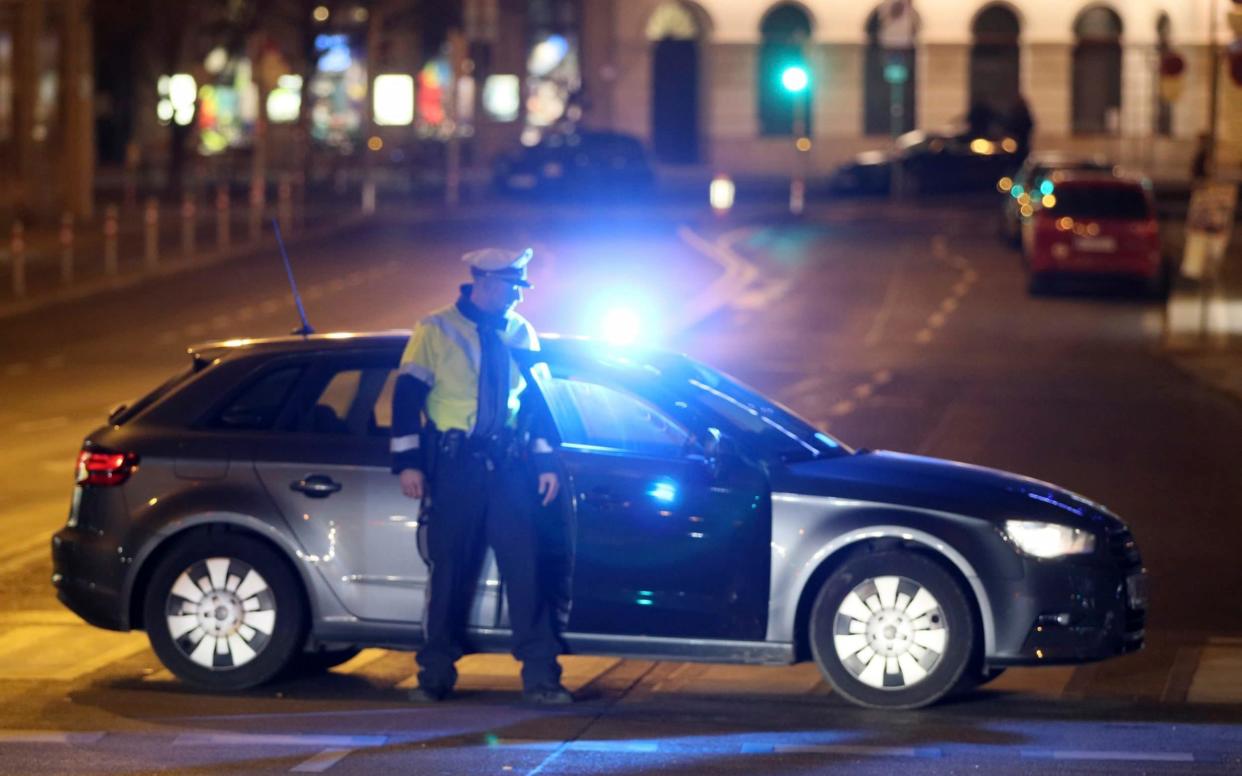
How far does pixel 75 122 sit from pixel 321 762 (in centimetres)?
3588

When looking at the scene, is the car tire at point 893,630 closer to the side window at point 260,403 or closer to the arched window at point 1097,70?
the side window at point 260,403

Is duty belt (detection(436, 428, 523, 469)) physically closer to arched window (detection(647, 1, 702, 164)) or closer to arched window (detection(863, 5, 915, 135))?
arched window (detection(863, 5, 915, 135))

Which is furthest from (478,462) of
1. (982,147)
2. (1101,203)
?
(982,147)

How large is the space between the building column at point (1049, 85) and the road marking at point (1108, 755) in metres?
53.8

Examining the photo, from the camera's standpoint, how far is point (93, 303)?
2927 centimetres

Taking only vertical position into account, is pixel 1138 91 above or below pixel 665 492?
above

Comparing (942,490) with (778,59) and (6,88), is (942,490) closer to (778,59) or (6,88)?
(6,88)

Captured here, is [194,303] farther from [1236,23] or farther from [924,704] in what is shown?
[924,704]

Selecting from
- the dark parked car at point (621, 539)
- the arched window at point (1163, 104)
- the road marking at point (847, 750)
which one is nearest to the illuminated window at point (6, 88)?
the arched window at point (1163, 104)

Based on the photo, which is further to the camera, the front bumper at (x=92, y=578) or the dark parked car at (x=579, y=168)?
the dark parked car at (x=579, y=168)

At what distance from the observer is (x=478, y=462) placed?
850 cm

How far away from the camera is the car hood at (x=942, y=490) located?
8484mm

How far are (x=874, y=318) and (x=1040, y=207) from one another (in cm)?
417

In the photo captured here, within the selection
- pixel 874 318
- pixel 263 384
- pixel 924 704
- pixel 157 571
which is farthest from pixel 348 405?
pixel 874 318
